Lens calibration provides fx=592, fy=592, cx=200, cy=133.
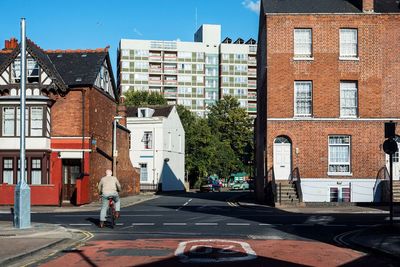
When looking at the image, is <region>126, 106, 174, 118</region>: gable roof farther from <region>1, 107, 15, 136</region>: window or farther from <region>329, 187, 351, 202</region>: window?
<region>329, 187, 351, 202</region>: window

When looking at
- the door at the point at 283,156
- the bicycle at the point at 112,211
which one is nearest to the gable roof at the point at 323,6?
the door at the point at 283,156

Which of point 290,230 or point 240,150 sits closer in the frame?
point 290,230

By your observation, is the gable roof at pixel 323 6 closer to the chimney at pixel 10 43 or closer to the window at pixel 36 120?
the window at pixel 36 120

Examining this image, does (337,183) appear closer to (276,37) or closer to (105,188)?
(276,37)

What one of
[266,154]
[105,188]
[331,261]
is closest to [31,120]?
[266,154]

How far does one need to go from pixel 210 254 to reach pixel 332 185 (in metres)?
21.7

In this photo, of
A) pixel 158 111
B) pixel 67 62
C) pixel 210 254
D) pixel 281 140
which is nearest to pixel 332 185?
pixel 281 140

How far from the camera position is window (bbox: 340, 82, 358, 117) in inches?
1314

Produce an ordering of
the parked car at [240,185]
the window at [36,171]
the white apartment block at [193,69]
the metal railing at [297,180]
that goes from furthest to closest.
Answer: the white apartment block at [193,69] → the parked car at [240,185] → the window at [36,171] → the metal railing at [297,180]

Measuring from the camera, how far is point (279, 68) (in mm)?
33531

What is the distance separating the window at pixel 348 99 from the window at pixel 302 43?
267 centimetres

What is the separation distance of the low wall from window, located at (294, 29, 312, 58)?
1540cm

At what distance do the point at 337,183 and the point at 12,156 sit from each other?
1827 cm

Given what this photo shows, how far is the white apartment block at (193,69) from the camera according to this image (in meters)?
111
